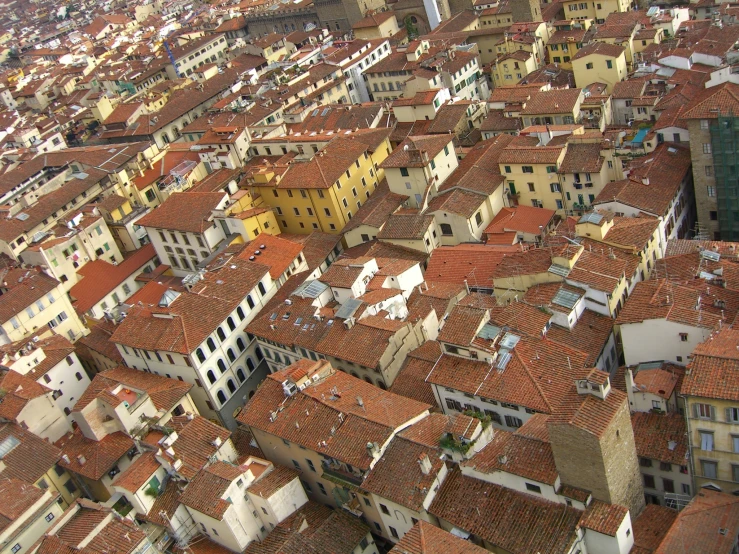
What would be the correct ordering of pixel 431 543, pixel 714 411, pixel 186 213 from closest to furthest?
1. pixel 431 543
2. pixel 714 411
3. pixel 186 213

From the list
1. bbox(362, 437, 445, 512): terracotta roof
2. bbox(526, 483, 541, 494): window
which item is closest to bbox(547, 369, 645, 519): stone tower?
bbox(526, 483, 541, 494): window

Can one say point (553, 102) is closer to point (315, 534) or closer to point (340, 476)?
point (340, 476)

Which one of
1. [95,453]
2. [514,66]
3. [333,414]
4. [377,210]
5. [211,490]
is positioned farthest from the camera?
[514,66]

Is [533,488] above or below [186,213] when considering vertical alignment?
below

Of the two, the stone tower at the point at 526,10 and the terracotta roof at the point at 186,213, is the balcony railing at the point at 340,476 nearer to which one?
the terracotta roof at the point at 186,213

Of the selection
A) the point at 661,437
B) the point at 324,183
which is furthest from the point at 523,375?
the point at 324,183

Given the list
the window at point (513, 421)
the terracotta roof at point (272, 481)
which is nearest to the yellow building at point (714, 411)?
the window at point (513, 421)

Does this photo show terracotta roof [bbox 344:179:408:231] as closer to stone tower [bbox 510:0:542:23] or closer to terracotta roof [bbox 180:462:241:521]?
terracotta roof [bbox 180:462:241:521]
